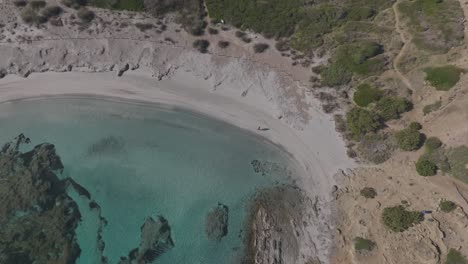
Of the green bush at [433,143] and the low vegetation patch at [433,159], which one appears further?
the green bush at [433,143]

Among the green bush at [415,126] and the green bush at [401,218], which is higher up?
the green bush at [415,126]

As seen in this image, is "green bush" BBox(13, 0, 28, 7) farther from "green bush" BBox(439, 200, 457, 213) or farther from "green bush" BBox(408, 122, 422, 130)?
"green bush" BBox(439, 200, 457, 213)

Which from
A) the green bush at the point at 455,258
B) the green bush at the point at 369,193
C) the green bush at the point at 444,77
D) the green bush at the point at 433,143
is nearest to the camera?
the green bush at the point at 455,258

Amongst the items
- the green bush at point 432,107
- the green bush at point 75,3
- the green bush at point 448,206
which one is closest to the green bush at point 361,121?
the green bush at point 432,107

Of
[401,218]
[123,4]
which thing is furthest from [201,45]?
[401,218]

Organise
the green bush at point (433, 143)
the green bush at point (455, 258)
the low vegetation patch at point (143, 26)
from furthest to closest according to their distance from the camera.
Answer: the low vegetation patch at point (143, 26), the green bush at point (433, 143), the green bush at point (455, 258)

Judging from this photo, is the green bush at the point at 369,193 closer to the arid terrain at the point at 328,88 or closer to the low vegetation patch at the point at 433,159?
the arid terrain at the point at 328,88

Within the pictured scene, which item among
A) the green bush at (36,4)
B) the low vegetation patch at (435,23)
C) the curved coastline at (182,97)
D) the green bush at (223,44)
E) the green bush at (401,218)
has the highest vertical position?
the low vegetation patch at (435,23)
